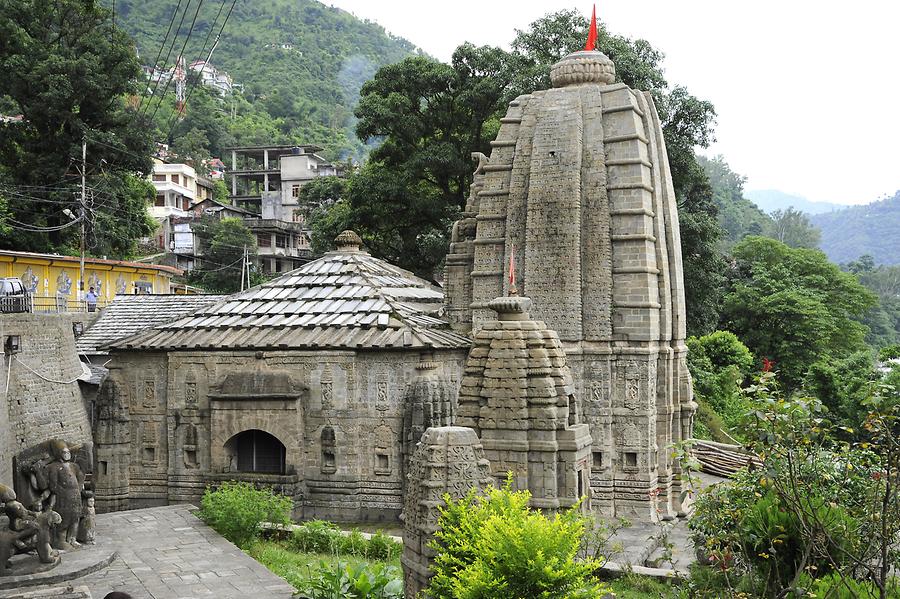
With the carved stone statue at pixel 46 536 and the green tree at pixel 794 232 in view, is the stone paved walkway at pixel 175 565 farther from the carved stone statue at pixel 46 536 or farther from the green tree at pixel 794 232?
the green tree at pixel 794 232

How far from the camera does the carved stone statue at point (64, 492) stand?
15086 millimetres

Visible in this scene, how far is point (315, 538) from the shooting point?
16.6 meters

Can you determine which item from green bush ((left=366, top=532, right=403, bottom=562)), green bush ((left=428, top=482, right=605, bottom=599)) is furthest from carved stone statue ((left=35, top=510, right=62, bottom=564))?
green bush ((left=428, top=482, right=605, bottom=599))

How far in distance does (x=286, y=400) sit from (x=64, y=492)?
19.3ft

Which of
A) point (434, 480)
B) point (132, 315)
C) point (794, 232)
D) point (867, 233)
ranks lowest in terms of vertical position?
point (434, 480)

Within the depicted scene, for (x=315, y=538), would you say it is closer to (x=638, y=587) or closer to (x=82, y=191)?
(x=638, y=587)

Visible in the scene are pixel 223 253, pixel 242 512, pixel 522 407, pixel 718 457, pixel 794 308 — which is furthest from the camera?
pixel 223 253

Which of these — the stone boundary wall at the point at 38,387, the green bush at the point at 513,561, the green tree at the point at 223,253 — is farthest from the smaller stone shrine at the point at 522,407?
the green tree at the point at 223,253

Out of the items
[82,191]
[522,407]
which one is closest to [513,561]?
[522,407]

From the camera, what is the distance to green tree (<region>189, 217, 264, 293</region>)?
56.6 meters

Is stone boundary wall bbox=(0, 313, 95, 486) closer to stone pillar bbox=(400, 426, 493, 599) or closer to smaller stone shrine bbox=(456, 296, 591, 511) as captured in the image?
smaller stone shrine bbox=(456, 296, 591, 511)

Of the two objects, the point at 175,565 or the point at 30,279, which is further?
the point at 30,279

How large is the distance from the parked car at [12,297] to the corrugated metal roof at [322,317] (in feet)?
7.68

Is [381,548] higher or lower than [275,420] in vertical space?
lower
